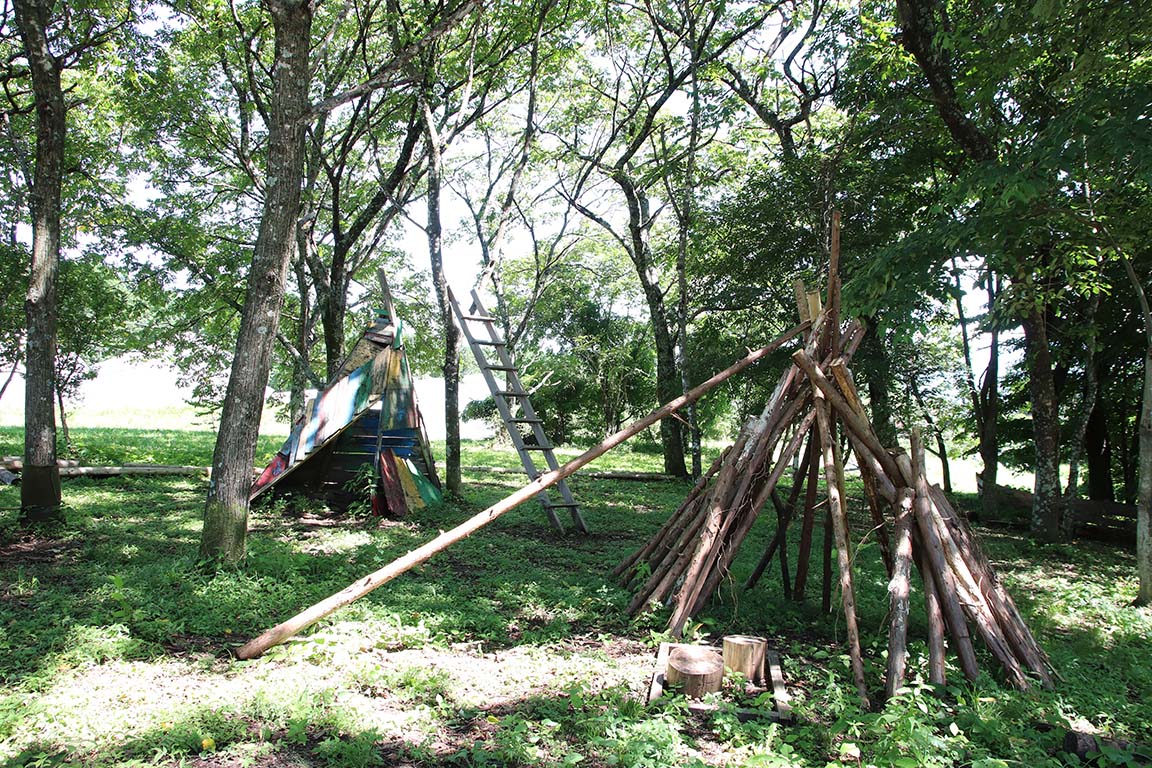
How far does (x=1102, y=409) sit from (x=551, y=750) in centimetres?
1391

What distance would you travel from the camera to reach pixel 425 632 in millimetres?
4844

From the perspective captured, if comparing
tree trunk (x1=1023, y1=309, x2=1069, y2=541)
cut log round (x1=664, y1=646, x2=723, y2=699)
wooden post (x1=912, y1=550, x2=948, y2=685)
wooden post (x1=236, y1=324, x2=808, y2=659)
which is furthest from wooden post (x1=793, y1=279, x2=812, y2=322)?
tree trunk (x1=1023, y1=309, x2=1069, y2=541)

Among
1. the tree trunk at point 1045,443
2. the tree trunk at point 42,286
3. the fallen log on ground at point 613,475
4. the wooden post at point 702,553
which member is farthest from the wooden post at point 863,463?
the fallen log on ground at point 613,475

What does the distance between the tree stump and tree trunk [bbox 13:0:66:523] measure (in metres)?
6.98

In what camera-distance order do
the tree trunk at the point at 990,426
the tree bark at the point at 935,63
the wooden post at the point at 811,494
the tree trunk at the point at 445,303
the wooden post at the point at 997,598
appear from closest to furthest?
the wooden post at the point at 997,598, the wooden post at the point at 811,494, the tree bark at the point at 935,63, the tree trunk at the point at 445,303, the tree trunk at the point at 990,426

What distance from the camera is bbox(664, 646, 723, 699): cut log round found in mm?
3988

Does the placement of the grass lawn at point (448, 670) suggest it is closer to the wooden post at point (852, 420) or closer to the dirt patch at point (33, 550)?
the dirt patch at point (33, 550)

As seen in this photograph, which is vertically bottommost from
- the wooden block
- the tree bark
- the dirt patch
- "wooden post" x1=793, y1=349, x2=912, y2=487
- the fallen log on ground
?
the wooden block

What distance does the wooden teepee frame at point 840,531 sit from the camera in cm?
429

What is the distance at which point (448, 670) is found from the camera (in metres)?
4.32

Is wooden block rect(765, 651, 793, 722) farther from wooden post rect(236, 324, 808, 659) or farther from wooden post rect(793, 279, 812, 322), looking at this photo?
wooden post rect(793, 279, 812, 322)

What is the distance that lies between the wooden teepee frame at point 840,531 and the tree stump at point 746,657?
1.79ft

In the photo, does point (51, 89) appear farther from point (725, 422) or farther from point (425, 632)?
point (725, 422)

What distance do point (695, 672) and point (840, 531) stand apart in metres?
1.38
